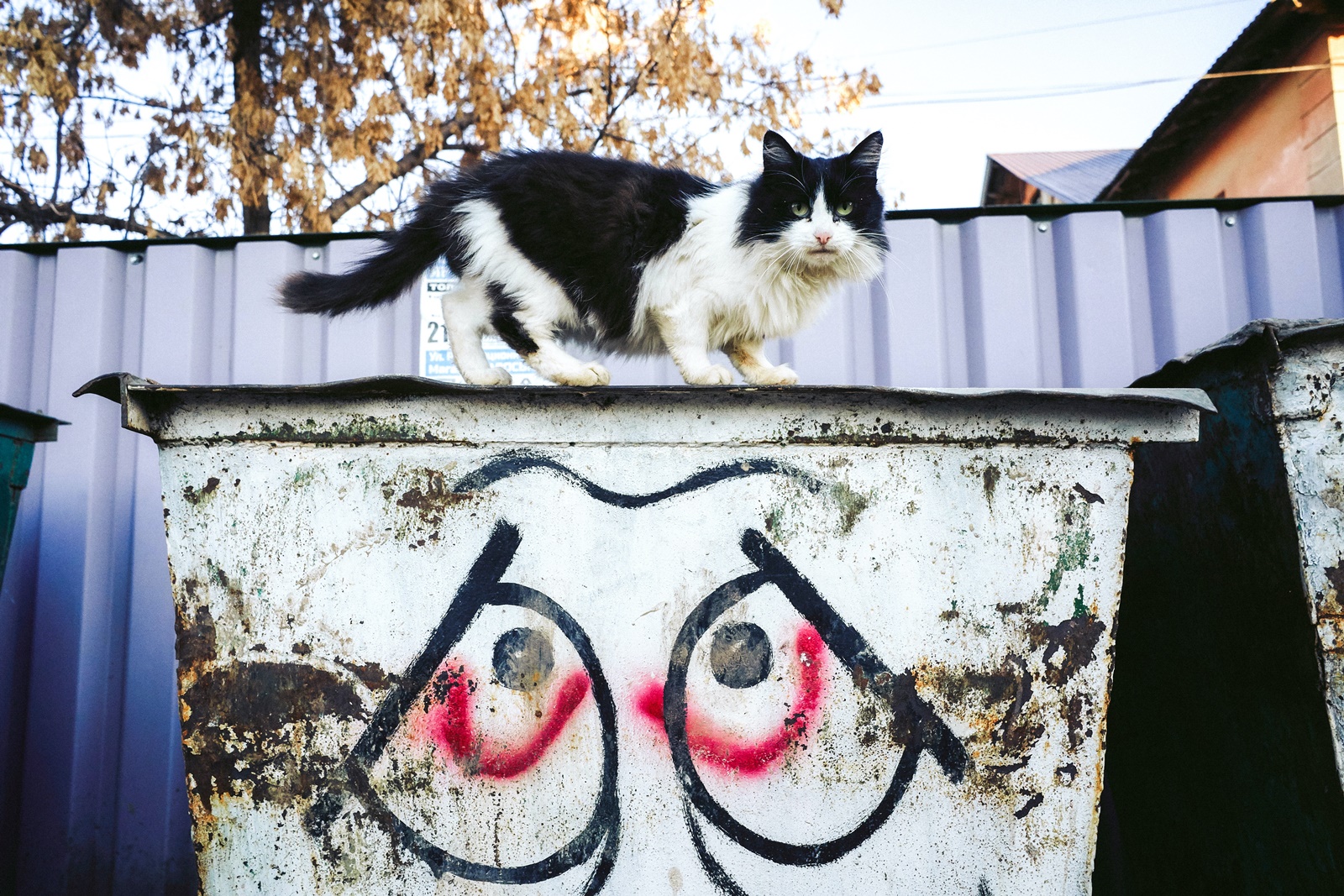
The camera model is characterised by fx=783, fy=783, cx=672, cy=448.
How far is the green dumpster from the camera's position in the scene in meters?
1.86

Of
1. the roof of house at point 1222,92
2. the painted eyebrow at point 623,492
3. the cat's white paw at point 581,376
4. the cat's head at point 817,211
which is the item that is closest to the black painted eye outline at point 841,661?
the painted eyebrow at point 623,492

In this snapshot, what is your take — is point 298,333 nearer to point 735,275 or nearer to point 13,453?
point 13,453

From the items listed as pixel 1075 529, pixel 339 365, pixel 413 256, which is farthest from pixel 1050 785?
pixel 339 365

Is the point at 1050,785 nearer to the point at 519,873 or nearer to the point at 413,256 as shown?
the point at 519,873

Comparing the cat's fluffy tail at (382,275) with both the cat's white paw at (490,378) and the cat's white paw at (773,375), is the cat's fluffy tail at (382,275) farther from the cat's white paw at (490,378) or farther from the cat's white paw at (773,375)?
the cat's white paw at (773,375)

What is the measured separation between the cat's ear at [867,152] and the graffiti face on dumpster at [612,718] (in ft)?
3.33

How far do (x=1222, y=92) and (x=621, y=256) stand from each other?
7522 millimetres

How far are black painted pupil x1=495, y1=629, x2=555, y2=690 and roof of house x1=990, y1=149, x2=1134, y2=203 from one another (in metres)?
9.47

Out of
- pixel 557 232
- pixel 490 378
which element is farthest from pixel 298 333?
pixel 557 232

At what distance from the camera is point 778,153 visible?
1.65 m

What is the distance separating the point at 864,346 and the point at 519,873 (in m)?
1.89

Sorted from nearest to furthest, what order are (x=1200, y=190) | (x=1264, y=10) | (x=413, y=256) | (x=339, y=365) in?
(x=413, y=256) < (x=339, y=365) < (x=1264, y=10) < (x=1200, y=190)

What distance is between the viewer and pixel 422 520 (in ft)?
4.08

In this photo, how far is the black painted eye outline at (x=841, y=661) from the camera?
1.20 meters
